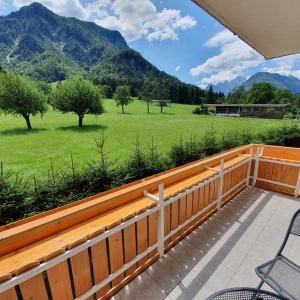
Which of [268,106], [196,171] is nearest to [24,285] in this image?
[196,171]

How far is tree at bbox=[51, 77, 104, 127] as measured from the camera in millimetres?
18903

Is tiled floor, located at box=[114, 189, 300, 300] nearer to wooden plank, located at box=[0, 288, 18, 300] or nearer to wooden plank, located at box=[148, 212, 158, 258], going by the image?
wooden plank, located at box=[148, 212, 158, 258]

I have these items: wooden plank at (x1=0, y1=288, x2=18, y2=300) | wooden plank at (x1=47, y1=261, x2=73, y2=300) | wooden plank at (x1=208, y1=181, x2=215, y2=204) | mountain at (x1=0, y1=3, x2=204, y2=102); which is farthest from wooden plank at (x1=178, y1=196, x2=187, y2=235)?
mountain at (x1=0, y1=3, x2=204, y2=102)

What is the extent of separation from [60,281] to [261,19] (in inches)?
129

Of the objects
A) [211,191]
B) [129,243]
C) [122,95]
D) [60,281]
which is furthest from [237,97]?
[60,281]

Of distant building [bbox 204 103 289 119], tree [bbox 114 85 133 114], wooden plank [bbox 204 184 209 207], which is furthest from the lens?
tree [bbox 114 85 133 114]

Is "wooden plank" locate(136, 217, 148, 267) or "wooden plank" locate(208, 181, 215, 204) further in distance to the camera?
"wooden plank" locate(208, 181, 215, 204)

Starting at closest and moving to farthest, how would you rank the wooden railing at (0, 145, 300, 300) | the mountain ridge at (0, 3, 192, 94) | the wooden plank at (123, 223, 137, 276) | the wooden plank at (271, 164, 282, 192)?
the wooden railing at (0, 145, 300, 300) < the wooden plank at (123, 223, 137, 276) < the wooden plank at (271, 164, 282, 192) < the mountain ridge at (0, 3, 192, 94)

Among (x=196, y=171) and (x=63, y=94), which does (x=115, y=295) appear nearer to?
(x=196, y=171)

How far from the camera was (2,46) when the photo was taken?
149000mm

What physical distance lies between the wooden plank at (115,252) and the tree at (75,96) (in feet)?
64.1

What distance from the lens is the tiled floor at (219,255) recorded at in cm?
210

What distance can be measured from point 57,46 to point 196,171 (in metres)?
223

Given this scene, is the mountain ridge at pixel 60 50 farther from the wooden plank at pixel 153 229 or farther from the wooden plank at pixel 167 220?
the wooden plank at pixel 153 229
